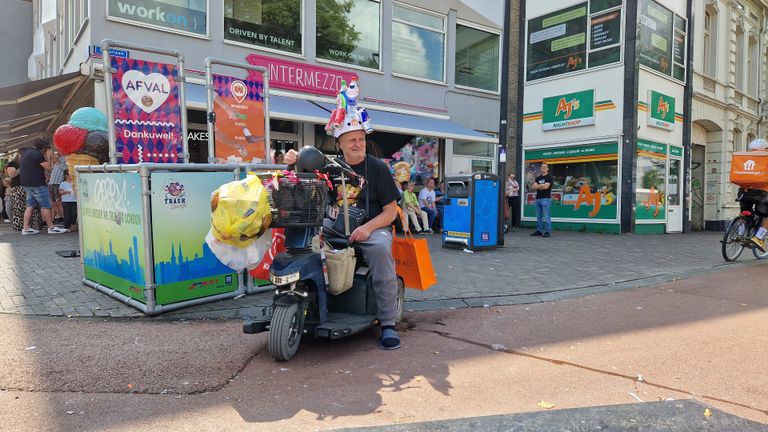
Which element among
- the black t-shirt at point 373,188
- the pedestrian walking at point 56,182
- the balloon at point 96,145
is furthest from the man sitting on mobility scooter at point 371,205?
the pedestrian walking at point 56,182

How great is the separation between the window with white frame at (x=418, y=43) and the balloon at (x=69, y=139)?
389 inches

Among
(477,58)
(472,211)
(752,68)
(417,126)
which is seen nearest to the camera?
(472,211)

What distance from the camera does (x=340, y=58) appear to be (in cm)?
1405

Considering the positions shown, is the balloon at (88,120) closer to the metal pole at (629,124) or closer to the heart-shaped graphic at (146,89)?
the heart-shaped graphic at (146,89)

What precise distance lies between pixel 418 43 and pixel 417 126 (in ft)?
11.8

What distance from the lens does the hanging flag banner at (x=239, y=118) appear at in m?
6.41

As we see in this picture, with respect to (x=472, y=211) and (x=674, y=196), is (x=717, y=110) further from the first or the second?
(x=472, y=211)

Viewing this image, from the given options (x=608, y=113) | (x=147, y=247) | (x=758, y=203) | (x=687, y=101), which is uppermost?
(x=687, y=101)

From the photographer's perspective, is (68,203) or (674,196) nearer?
(68,203)

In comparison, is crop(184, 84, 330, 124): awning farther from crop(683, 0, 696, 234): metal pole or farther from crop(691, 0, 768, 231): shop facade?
crop(691, 0, 768, 231): shop facade

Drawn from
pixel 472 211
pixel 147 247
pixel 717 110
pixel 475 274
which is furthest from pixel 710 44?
pixel 147 247

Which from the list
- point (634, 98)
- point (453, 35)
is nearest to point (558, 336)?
point (634, 98)

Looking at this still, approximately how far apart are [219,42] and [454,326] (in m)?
9.87

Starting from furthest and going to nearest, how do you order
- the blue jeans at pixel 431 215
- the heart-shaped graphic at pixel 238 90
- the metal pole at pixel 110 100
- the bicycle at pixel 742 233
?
the blue jeans at pixel 431 215 < the bicycle at pixel 742 233 < the heart-shaped graphic at pixel 238 90 < the metal pole at pixel 110 100
